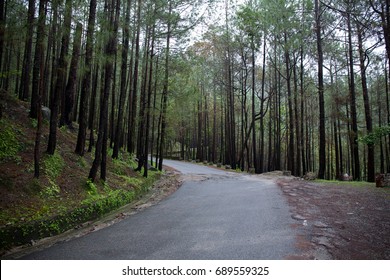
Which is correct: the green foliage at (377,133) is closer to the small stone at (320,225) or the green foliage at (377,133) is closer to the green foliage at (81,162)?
the small stone at (320,225)

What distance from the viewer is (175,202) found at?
8266mm

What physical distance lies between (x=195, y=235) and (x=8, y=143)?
586cm

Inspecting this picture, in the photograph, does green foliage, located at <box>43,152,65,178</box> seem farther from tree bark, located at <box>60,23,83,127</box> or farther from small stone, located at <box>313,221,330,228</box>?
small stone, located at <box>313,221,330,228</box>

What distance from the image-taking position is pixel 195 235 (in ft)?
16.1

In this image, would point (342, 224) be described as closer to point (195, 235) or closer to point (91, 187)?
point (195, 235)

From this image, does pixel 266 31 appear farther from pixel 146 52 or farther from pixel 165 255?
pixel 165 255

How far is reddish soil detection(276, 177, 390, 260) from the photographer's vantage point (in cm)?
404

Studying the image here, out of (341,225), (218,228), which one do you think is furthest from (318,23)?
(218,228)

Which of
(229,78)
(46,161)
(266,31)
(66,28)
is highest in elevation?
(266,31)

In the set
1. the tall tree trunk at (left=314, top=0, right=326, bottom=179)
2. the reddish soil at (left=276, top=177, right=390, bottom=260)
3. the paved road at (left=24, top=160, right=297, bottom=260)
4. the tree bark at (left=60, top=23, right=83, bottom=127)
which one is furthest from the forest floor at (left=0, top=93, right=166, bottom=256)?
the tall tree trunk at (left=314, top=0, right=326, bottom=179)

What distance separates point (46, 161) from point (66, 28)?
3626mm

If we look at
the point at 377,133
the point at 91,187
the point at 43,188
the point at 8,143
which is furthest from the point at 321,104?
the point at 8,143

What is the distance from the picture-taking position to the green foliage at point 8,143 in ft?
22.9

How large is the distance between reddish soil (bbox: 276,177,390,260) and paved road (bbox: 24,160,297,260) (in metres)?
0.31
